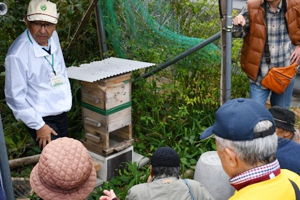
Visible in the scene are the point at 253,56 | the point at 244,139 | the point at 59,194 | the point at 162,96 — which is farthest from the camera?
the point at 162,96

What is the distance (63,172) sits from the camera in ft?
6.67

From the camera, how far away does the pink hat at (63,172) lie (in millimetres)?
2043

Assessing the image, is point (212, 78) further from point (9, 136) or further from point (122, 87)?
point (9, 136)

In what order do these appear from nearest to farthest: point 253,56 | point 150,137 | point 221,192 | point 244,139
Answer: point 244,139 < point 221,192 < point 253,56 < point 150,137

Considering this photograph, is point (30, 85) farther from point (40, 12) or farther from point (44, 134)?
point (40, 12)

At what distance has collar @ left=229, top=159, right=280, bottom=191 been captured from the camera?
1.74 m

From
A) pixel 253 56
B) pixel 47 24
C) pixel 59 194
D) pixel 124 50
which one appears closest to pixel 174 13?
pixel 124 50

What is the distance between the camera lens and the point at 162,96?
5.28 m

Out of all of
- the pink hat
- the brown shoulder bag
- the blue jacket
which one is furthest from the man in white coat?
the brown shoulder bag

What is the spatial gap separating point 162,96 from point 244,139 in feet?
11.6

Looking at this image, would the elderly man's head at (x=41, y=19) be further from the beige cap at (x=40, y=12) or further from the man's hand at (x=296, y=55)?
the man's hand at (x=296, y=55)

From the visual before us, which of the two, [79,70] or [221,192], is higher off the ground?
[79,70]

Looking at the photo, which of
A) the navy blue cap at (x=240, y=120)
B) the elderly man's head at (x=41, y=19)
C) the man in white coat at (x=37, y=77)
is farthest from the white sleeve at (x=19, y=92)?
the navy blue cap at (x=240, y=120)

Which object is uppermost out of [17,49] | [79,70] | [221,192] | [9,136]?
[17,49]
